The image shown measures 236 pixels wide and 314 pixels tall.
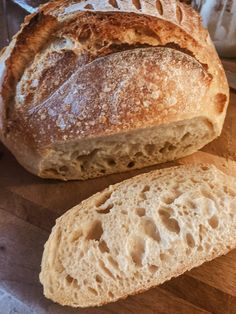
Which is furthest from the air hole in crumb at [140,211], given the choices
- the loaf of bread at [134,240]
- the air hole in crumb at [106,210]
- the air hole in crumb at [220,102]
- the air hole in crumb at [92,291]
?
the air hole in crumb at [220,102]

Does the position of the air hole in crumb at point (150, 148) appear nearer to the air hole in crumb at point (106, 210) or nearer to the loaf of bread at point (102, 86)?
the loaf of bread at point (102, 86)

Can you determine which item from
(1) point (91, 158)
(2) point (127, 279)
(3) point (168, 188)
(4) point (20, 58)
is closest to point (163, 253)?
(2) point (127, 279)

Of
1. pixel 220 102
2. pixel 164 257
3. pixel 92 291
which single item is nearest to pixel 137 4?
pixel 220 102

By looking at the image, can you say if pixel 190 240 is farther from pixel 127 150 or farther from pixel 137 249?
pixel 127 150

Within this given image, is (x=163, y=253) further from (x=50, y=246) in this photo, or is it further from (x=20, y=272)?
(x=20, y=272)

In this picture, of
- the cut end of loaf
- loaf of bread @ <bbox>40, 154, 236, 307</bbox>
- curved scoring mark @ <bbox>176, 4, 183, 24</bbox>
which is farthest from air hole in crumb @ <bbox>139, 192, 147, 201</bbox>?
curved scoring mark @ <bbox>176, 4, 183, 24</bbox>

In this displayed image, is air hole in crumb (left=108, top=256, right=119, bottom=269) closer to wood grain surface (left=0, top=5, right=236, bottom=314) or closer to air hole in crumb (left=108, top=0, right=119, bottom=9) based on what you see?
wood grain surface (left=0, top=5, right=236, bottom=314)
